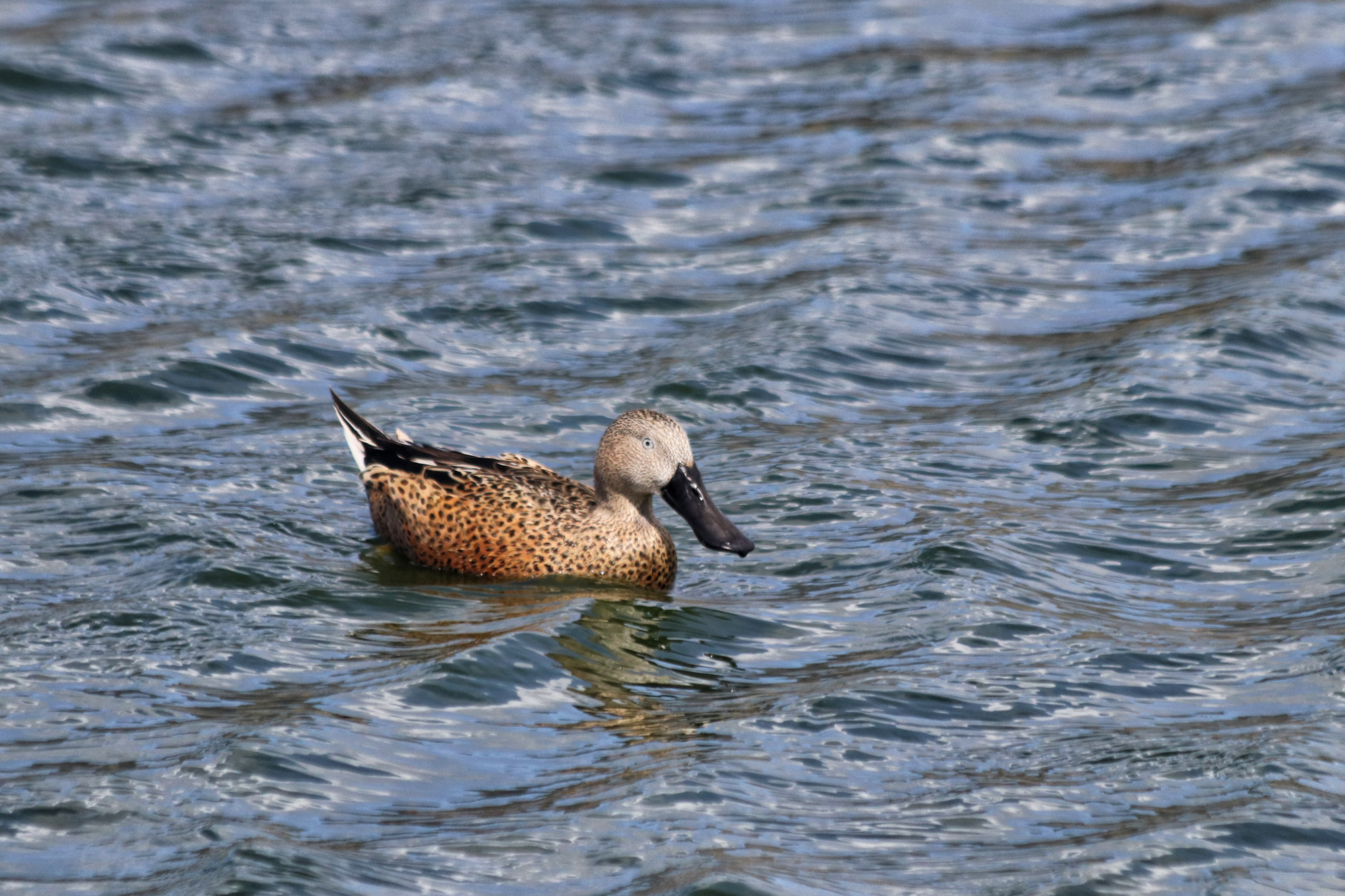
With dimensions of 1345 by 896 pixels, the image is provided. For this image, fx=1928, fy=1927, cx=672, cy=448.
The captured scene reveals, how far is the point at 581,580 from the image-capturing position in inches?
350

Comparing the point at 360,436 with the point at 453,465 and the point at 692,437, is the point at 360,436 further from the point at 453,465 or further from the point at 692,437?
the point at 692,437

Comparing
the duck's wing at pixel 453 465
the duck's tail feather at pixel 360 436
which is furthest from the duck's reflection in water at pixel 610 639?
the duck's tail feather at pixel 360 436

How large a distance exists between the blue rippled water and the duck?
5.9 inches

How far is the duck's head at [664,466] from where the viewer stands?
863cm

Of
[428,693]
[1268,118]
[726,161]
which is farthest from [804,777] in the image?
[1268,118]

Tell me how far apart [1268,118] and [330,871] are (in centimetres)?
1359

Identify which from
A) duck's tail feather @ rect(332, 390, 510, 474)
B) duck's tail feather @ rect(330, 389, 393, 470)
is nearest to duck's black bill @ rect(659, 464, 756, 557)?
duck's tail feather @ rect(332, 390, 510, 474)

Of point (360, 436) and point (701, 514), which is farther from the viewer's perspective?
point (360, 436)

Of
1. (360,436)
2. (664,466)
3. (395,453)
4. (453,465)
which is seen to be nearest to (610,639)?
(664,466)

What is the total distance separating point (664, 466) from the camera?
8.71 m

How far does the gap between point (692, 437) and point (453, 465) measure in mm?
2071

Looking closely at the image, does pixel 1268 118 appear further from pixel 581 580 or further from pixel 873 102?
pixel 581 580

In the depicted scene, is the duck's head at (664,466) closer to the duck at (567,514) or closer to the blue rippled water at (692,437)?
the duck at (567,514)

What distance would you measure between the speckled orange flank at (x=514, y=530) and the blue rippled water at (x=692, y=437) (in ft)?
0.43
